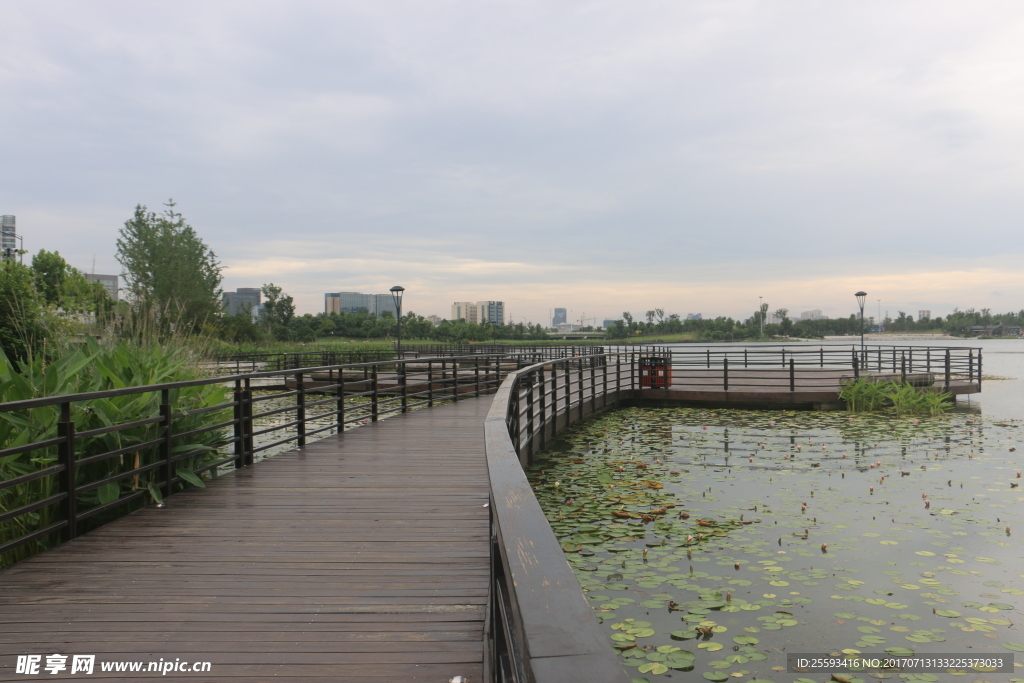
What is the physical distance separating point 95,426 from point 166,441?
0.55 meters

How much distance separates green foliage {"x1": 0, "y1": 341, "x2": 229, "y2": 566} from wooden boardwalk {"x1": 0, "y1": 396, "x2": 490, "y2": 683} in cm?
34

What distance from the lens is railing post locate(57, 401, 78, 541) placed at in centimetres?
413

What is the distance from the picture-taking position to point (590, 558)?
4.99 metres

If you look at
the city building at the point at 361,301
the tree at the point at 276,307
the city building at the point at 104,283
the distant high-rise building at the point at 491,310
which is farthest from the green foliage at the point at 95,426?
the city building at the point at 361,301

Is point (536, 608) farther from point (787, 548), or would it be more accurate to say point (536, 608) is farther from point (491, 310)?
point (491, 310)

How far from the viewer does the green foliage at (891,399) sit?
14141 millimetres

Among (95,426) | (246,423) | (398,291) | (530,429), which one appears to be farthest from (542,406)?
(398,291)

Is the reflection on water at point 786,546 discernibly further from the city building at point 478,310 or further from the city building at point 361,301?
the city building at point 361,301

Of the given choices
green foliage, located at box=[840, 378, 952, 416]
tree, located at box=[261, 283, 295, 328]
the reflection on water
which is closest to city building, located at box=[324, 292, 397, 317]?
tree, located at box=[261, 283, 295, 328]

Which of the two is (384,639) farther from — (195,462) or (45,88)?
(45,88)

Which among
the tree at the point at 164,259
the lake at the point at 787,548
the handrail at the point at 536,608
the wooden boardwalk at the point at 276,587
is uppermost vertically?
the tree at the point at 164,259

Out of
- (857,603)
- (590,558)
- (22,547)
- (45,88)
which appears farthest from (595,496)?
(45,88)

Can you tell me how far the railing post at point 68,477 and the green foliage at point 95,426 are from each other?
0.37ft

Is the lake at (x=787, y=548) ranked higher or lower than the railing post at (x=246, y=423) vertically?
lower
